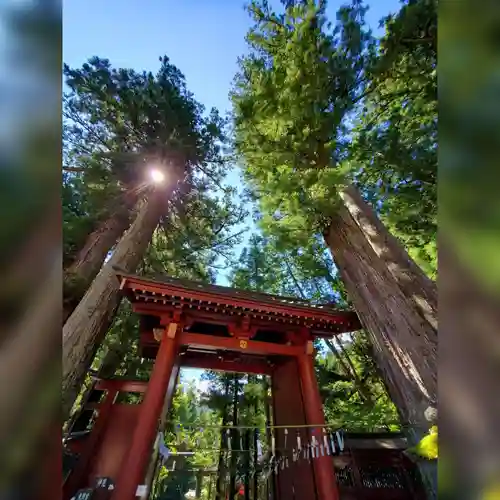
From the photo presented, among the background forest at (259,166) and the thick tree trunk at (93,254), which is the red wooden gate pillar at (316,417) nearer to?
the background forest at (259,166)

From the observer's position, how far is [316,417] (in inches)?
239

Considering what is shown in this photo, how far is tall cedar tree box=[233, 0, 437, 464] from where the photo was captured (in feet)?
16.6

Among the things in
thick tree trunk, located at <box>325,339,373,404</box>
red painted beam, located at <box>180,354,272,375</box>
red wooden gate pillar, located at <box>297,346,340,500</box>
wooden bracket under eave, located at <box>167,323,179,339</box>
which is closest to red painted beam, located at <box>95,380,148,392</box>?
wooden bracket under eave, located at <box>167,323,179,339</box>

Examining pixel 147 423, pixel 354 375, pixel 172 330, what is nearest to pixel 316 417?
pixel 147 423

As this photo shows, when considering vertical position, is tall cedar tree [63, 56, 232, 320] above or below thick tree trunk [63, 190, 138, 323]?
above

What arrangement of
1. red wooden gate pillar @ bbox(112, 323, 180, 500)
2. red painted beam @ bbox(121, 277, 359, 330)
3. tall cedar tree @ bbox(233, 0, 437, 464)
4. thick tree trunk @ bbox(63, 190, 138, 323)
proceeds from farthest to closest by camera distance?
thick tree trunk @ bbox(63, 190, 138, 323) < red painted beam @ bbox(121, 277, 359, 330) < tall cedar tree @ bbox(233, 0, 437, 464) < red wooden gate pillar @ bbox(112, 323, 180, 500)

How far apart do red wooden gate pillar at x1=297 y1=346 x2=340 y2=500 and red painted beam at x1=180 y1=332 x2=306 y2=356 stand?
25 centimetres

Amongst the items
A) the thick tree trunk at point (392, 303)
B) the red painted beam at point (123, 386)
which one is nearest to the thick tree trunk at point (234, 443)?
the red painted beam at point (123, 386)

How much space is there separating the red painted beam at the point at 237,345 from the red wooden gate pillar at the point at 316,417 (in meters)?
0.25

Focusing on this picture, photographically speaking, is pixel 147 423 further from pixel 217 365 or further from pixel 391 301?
pixel 391 301

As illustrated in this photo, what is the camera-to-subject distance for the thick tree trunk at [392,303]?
4.30 meters

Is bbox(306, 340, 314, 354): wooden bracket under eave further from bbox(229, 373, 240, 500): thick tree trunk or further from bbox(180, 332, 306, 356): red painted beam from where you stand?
bbox(229, 373, 240, 500): thick tree trunk

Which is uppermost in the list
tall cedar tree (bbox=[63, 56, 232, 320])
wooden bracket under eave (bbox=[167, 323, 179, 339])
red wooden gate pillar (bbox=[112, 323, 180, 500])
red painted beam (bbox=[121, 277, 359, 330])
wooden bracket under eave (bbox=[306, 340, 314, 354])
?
tall cedar tree (bbox=[63, 56, 232, 320])
